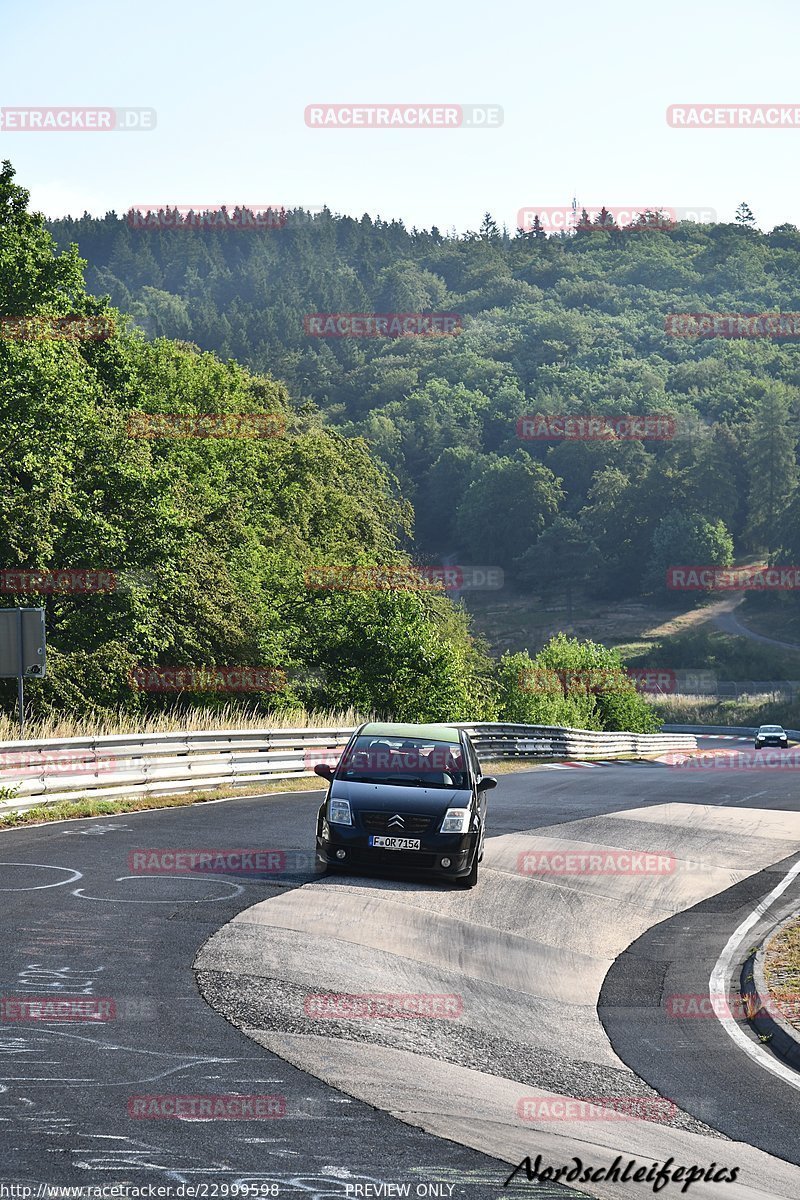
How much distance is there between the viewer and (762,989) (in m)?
11.1

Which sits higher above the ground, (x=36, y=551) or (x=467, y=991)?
(x=36, y=551)

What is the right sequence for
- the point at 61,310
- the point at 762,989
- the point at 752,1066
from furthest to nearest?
the point at 61,310 < the point at 762,989 < the point at 752,1066

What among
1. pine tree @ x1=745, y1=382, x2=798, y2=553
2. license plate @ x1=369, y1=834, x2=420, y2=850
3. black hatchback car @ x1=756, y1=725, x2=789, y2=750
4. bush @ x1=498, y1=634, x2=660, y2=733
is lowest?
black hatchback car @ x1=756, y1=725, x2=789, y2=750

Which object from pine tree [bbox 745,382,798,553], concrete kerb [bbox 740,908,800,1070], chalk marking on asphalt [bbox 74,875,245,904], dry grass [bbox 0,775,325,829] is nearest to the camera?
concrete kerb [bbox 740,908,800,1070]

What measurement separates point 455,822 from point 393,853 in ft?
2.46

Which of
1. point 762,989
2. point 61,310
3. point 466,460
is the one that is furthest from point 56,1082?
point 466,460

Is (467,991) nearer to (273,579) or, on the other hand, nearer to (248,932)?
(248,932)

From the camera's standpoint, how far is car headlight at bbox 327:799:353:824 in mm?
14086

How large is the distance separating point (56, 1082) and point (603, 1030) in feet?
16.0

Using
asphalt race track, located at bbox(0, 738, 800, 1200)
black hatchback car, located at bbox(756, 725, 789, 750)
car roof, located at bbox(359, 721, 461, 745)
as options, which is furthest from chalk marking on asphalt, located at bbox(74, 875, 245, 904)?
black hatchback car, located at bbox(756, 725, 789, 750)

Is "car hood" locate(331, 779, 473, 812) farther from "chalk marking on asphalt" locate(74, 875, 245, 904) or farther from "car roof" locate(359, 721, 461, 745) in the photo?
"chalk marking on asphalt" locate(74, 875, 245, 904)

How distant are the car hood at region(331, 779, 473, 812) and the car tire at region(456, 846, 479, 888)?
25.8 inches

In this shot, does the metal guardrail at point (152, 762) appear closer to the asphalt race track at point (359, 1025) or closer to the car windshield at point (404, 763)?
the asphalt race track at point (359, 1025)

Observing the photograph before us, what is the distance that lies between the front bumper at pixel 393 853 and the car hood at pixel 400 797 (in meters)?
0.30
